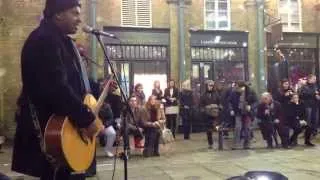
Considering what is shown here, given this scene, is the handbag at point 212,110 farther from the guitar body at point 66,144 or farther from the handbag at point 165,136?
the guitar body at point 66,144

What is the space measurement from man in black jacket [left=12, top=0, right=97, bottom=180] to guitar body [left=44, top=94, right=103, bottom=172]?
0.05m

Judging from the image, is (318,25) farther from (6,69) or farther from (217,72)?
(6,69)

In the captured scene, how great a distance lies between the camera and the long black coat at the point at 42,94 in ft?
11.2

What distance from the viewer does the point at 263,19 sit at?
19219mm

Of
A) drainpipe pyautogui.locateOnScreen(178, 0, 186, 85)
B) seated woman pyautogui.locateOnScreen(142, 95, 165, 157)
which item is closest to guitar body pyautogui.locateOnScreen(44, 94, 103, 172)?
seated woman pyautogui.locateOnScreen(142, 95, 165, 157)

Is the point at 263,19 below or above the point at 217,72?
above

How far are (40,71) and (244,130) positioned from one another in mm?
10561

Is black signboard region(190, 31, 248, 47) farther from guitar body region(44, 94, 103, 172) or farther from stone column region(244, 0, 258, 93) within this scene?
guitar body region(44, 94, 103, 172)

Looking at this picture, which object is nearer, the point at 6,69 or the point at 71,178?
the point at 71,178

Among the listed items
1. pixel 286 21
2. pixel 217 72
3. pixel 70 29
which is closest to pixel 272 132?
pixel 217 72

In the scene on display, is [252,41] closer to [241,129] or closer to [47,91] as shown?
[241,129]

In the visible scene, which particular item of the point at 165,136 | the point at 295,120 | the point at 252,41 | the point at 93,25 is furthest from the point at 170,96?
the point at 252,41

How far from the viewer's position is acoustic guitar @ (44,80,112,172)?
3.37 metres

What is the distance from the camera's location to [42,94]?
3418mm
